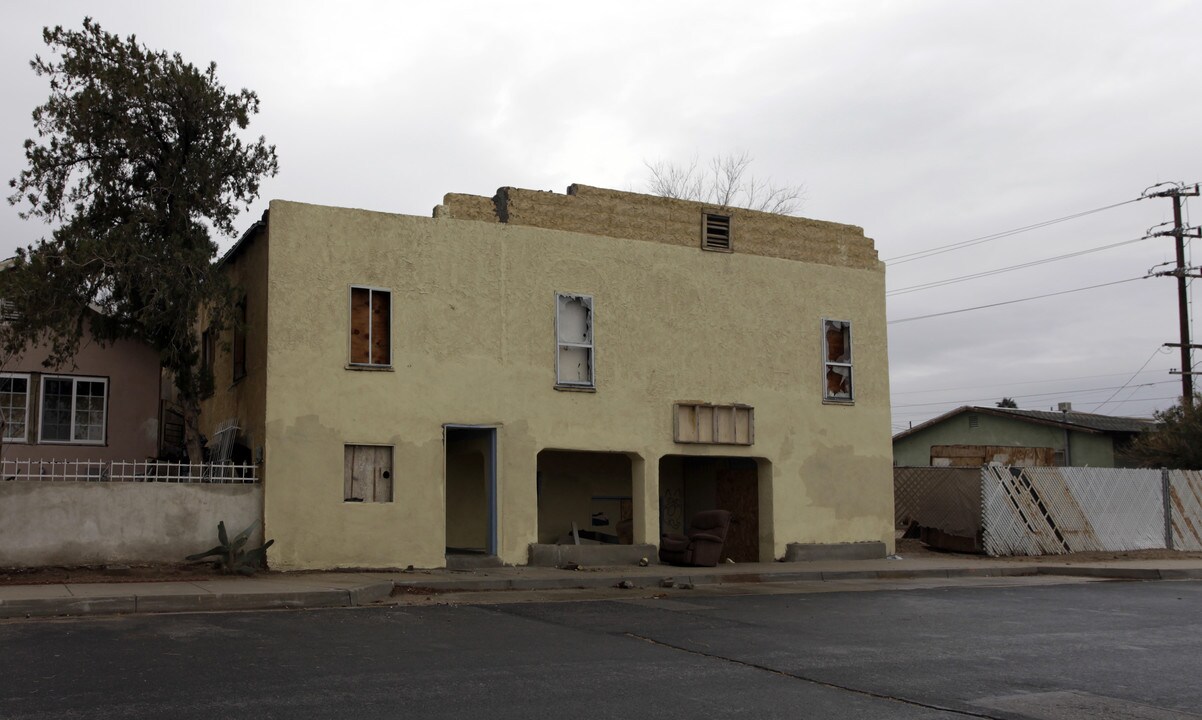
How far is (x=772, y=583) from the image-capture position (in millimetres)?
18391

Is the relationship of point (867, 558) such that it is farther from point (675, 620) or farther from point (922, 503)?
point (675, 620)

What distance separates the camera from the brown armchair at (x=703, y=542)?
19.8 metres

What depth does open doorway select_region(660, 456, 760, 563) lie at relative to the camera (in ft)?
72.5

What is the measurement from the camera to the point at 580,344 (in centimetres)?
1978

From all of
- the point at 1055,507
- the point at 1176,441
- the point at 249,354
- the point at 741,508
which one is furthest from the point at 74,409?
the point at 1176,441

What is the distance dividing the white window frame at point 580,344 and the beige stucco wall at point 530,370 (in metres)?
0.12

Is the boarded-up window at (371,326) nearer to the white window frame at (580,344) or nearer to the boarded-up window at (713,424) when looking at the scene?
the white window frame at (580,344)

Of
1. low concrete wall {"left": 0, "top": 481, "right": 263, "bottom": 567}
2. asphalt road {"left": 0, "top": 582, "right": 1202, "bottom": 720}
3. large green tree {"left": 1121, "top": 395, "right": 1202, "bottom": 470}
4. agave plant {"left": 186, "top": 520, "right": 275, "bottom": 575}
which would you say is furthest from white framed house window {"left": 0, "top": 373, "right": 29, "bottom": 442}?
large green tree {"left": 1121, "top": 395, "right": 1202, "bottom": 470}

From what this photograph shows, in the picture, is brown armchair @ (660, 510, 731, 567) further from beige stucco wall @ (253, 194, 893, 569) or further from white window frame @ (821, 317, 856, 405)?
white window frame @ (821, 317, 856, 405)

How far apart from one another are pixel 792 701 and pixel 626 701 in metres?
1.22

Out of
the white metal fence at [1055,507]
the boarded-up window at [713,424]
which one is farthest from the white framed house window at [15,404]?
the white metal fence at [1055,507]

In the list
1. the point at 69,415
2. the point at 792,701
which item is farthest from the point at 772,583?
the point at 69,415

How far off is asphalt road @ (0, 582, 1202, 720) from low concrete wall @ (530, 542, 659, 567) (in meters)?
4.79

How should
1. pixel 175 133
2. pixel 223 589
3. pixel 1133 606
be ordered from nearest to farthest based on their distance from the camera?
pixel 223 589
pixel 1133 606
pixel 175 133
